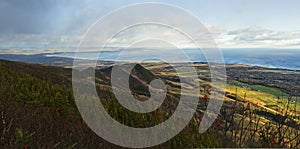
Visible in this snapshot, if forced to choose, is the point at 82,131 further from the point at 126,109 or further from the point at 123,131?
the point at 126,109

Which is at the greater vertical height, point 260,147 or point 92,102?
point 92,102

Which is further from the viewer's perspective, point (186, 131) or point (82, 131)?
point (186, 131)

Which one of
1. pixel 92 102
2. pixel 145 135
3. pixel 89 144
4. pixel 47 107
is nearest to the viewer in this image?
pixel 89 144

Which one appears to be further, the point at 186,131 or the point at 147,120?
the point at 147,120

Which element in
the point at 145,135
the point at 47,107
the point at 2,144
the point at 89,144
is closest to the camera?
the point at 2,144

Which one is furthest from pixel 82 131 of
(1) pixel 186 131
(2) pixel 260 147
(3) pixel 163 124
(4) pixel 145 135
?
(2) pixel 260 147

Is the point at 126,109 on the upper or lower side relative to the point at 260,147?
upper

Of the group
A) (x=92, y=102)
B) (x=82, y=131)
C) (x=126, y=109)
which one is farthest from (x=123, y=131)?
(x=92, y=102)

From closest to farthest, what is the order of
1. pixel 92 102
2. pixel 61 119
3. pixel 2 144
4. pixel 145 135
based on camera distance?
pixel 2 144, pixel 145 135, pixel 61 119, pixel 92 102

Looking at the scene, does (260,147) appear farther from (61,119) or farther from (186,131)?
(61,119)
